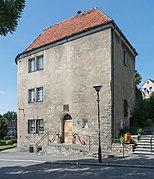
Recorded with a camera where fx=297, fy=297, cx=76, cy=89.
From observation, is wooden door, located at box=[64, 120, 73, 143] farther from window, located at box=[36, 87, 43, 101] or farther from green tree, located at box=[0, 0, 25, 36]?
green tree, located at box=[0, 0, 25, 36]

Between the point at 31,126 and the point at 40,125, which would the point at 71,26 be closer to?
the point at 40,125

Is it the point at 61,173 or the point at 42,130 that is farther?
the point at 42,130

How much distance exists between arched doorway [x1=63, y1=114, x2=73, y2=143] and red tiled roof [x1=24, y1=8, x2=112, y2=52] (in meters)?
7.53

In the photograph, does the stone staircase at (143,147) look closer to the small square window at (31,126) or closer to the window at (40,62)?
the small square window at (31,126)

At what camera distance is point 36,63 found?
30.3 m

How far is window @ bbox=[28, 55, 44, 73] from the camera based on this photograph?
98.1 feet

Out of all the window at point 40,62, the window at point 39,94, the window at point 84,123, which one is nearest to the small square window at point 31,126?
the window at point 39,94

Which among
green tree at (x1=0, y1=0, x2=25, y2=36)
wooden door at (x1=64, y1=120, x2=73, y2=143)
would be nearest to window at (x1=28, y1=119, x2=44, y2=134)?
wooden door at (x1=64, y1=120, x2=73, y2=143)

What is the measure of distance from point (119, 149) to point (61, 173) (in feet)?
26.3

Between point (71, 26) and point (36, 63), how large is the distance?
515 centimetres

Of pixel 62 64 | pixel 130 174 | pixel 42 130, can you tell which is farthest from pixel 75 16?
pixel 130 174

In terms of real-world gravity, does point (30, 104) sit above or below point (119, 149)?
above

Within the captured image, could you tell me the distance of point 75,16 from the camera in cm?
3106

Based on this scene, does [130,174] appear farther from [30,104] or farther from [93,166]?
[30,104]
